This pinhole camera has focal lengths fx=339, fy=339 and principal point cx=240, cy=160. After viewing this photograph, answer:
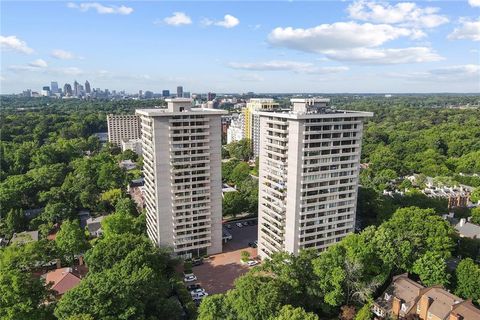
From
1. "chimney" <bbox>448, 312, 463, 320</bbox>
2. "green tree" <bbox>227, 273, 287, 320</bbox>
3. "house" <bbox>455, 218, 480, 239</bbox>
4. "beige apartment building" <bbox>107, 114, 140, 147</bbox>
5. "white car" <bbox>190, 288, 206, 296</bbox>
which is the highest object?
"beige apartment building" <bbox>107, 114, 140, 147</bbox>

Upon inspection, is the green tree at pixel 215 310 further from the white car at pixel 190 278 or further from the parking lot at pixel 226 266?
the white car at pixel 190 278

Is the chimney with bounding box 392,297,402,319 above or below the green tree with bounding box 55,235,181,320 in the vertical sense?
below

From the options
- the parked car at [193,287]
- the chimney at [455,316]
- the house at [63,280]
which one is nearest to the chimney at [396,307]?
the chimney at [455,316]

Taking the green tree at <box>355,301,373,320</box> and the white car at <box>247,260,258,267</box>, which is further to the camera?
the white car at <box>247,260,258,267</box>

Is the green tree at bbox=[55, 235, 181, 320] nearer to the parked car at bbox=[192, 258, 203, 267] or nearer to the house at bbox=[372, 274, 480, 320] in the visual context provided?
the parked car at bbox=[192, 258, 203, 267]

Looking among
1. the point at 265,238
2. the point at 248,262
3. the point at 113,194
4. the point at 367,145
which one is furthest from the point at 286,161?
the point at 367,145

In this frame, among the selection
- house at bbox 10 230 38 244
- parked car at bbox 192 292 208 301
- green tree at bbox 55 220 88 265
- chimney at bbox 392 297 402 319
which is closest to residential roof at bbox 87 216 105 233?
house at bbox 10 230 38 244
